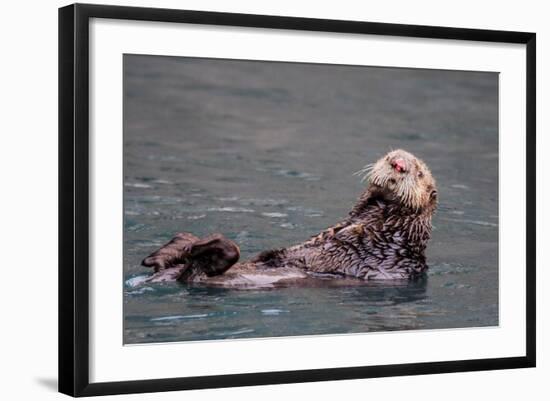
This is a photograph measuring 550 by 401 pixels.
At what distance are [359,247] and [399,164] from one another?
0.55 meters

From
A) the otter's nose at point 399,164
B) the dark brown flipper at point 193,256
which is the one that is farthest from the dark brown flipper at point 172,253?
the otter's nose at point 399,164

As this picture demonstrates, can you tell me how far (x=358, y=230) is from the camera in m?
7.58

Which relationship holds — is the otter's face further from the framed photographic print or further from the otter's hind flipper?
the otter's hind flipper

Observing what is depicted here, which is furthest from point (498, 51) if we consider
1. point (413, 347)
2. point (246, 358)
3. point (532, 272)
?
point (246, 358)

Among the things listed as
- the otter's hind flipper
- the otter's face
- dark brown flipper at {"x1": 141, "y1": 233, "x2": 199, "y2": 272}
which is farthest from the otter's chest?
dark brown flipper at {"x1": 141, "y1": 233, "x2": 199, "y2": 272}

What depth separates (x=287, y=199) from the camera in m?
7.38

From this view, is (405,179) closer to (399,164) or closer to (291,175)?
(399,164)

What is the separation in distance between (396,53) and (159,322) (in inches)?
84.4

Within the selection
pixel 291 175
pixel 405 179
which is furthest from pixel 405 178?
pixel 291 175

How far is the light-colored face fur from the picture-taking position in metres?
7.60

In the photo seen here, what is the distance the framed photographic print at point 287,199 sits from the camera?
6812mm

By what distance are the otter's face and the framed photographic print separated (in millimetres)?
17

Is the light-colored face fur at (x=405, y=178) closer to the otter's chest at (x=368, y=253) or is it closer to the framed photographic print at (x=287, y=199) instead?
the framed photographic print at (x=287, y=199)

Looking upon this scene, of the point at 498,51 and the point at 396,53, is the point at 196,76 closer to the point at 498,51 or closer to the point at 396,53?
the point at 396,53
